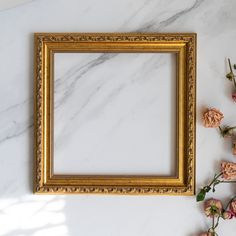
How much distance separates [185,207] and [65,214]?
0.44 metres

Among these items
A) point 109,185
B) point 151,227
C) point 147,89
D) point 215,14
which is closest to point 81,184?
point 109,185

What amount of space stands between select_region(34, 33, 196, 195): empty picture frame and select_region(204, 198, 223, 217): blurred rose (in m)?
0.07

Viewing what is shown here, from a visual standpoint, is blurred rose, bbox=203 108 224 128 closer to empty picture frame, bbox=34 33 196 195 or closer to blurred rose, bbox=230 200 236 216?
empty picture frame, bbox=34 33 196 195

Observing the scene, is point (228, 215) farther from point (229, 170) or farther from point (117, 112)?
point (117, 112)

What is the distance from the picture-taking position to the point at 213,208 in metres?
1.48

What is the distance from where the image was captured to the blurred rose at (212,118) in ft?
4.79

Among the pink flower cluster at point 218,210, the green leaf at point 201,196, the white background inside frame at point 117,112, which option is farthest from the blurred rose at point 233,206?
the white background inside frame at point 117,112

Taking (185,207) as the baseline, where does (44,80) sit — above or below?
above

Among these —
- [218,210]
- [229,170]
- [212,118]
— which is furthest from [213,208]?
[212,118]

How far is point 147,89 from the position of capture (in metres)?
1.52

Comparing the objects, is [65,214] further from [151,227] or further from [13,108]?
[13,108]

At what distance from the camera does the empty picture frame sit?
1499 mm

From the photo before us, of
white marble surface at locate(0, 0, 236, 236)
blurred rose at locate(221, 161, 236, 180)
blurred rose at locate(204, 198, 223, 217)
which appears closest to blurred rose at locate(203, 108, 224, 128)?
white marble surface at locate(0, 0, 236, 236)

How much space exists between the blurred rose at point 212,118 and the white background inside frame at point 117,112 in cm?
12
